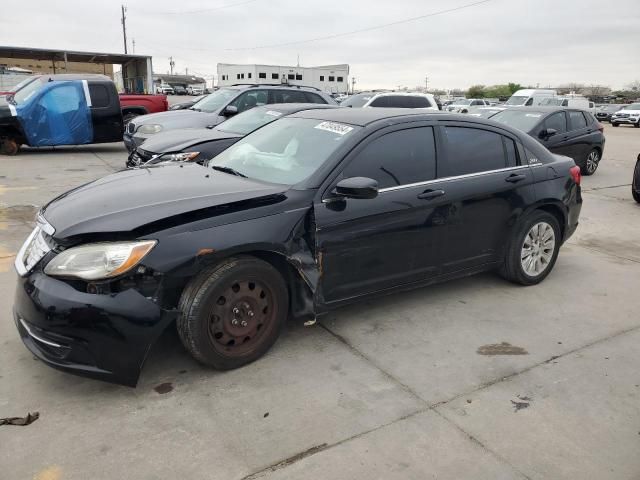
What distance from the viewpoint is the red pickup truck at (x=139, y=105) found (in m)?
14.8

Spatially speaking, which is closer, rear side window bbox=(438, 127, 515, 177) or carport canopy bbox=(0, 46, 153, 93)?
rear side window bbox=(438, 127, 515, 177)

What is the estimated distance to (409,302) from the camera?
448 cm

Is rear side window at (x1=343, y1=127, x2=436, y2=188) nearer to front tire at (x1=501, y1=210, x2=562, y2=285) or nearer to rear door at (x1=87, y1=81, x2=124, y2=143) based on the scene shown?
front tire at (x1=501, y1=210, x2=562, y2=285)

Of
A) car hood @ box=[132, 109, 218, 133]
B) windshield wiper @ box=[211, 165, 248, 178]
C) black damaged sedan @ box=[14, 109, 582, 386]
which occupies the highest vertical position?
car hood @ box=[132, 109, 218, 133]

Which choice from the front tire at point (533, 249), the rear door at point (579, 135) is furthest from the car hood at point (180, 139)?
the rear door at point (579, 135)

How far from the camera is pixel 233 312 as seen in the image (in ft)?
10.6

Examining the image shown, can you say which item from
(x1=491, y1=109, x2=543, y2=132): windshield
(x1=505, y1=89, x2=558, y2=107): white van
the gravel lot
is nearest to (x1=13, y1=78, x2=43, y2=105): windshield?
the gravel lot

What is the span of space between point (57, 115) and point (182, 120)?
413 cm

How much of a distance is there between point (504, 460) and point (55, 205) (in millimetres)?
3029

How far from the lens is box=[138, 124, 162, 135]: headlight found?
9961mm

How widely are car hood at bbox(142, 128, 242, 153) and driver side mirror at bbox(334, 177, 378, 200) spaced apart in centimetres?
432

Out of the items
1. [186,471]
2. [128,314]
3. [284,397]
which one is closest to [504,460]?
[284,397]

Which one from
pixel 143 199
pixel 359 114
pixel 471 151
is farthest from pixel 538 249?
pixel 143 199

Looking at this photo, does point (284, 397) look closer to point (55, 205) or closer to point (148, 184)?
point (148, 184)
